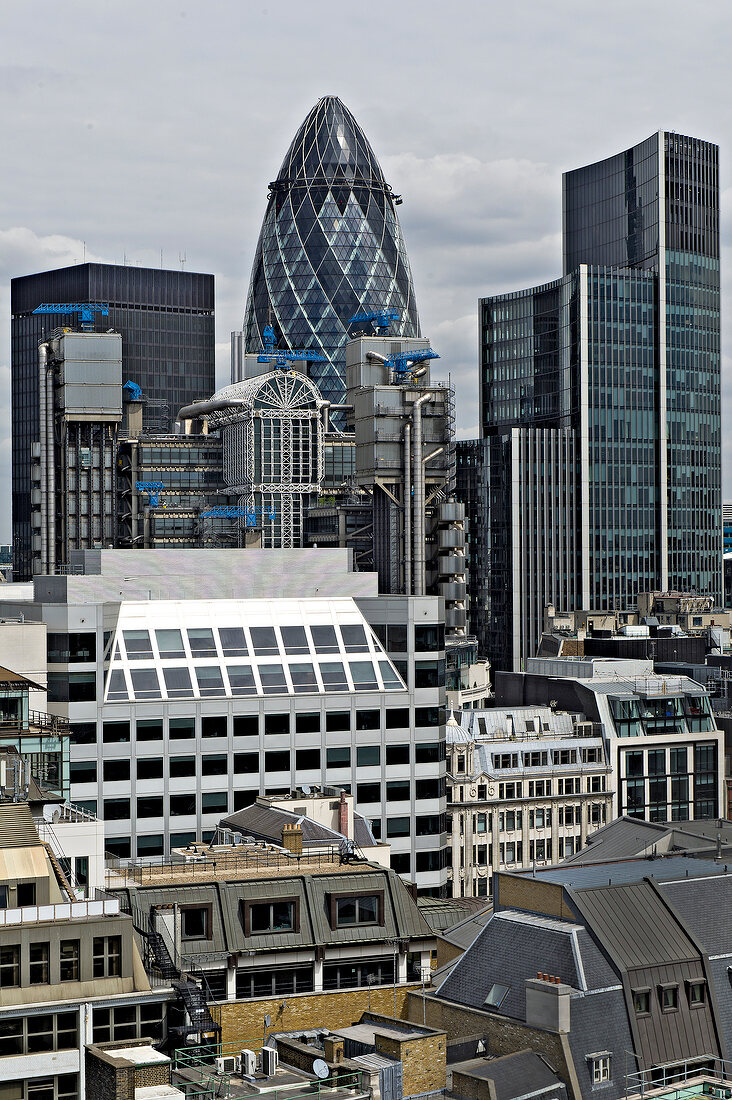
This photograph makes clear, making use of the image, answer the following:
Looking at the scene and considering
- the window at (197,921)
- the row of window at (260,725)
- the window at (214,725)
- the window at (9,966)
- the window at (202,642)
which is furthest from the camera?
the window at (202,642)

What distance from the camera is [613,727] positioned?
144 metres

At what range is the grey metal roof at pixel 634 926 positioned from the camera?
199 feet

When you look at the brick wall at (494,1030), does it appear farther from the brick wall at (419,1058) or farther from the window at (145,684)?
the window at (145,684)

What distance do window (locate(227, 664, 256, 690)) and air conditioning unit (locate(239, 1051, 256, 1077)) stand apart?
50379mm

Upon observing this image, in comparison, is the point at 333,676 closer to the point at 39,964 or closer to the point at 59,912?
the point at 59,912

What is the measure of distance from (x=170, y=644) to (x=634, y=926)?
163 feet

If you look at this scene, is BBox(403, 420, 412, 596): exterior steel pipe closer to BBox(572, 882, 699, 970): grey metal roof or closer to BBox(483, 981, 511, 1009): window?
BBox(572, 882, 699, 970): grey metal roof

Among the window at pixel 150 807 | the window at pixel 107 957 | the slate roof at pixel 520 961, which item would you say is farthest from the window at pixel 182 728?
the window at pixel 107 957

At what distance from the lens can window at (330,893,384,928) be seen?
6631 cm

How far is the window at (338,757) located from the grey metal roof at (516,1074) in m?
48.2

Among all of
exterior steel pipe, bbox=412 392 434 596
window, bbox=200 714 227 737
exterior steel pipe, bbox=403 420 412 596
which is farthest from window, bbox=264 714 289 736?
exterior steel pipe, bbox=412 392 434 596

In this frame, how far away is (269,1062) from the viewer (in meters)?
52.4

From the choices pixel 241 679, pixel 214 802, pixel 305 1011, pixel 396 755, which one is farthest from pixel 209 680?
pixel 305 1011

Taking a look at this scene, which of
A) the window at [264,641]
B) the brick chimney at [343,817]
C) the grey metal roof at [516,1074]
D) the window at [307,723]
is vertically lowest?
the grey metal roof at [516,1074]
